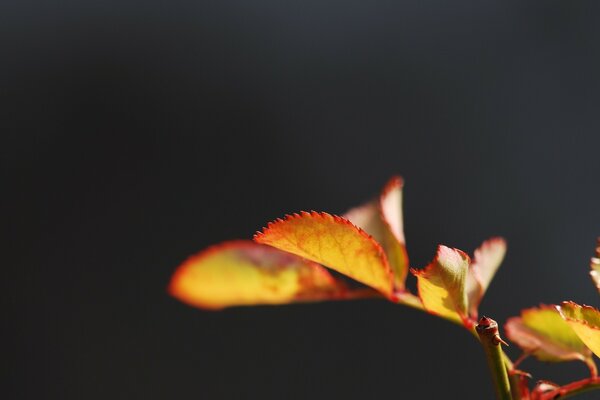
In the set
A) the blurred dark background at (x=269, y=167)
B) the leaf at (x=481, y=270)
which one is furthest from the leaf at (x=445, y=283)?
the blurred dark background at (x=269, y=167)

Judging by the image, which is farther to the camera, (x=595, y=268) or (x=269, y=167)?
(x=269, y=167)

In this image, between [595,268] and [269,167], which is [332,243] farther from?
[269,167]

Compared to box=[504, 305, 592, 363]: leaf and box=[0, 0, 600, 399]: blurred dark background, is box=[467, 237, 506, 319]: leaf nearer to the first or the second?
box=[504, 305, 592, 363]: leaf


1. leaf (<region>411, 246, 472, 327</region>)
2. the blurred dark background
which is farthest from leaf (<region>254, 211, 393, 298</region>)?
the blurred dark background

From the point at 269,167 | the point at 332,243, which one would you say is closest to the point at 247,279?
the point at 332,243

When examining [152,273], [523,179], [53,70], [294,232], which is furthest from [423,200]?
[294,232]

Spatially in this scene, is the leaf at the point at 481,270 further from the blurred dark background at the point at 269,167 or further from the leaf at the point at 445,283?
the blurred dark background at the point at 269,167
